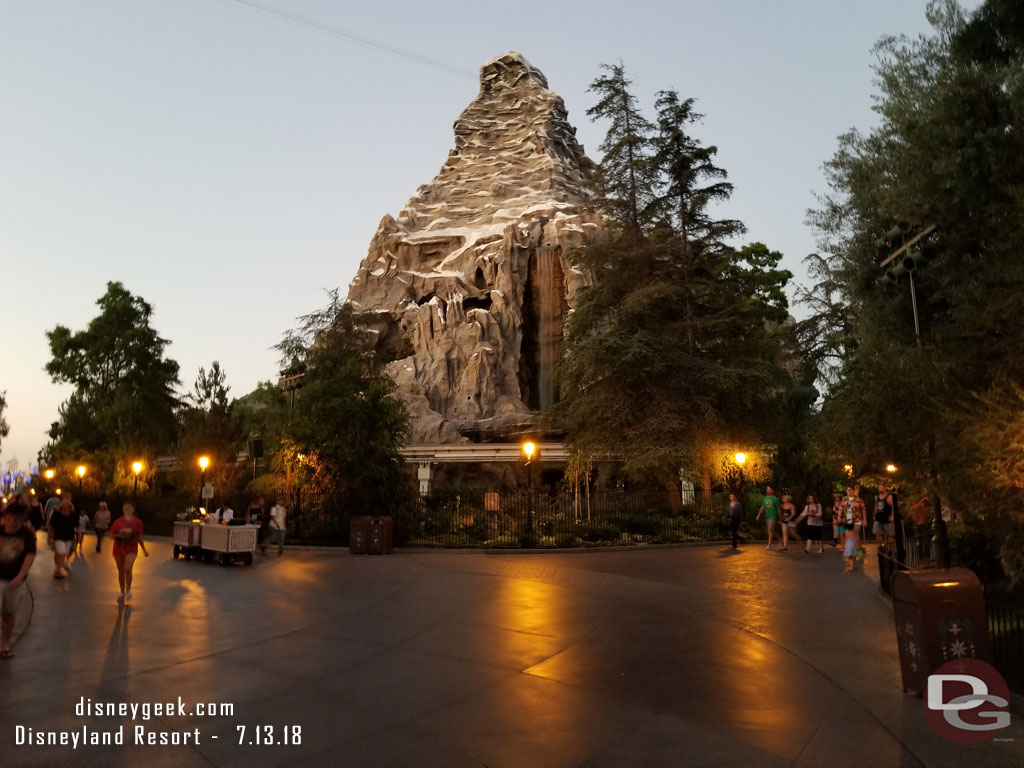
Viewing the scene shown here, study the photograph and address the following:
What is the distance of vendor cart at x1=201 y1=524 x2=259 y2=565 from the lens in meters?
17.5

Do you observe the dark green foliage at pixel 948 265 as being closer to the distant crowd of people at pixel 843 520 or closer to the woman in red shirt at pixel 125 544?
the distant crowd of people at pixel 843 520

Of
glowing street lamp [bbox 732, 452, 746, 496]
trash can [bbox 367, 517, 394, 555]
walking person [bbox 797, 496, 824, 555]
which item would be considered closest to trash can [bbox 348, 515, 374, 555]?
trash can [bbox 367, 517, 394, 555]

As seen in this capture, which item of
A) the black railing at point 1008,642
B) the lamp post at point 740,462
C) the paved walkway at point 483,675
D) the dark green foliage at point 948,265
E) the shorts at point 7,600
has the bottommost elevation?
the paved walkway at point 483,675

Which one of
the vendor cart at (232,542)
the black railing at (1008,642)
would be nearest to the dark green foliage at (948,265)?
the black railing at (1008,642)

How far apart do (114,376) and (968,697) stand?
54213mm

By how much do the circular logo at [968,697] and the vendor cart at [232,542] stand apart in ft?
50.7

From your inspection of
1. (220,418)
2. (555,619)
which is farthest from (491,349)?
(555,619)

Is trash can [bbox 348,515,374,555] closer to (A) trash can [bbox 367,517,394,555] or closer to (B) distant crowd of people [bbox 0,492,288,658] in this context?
(A) trash can [bbox 367,517,394,555]

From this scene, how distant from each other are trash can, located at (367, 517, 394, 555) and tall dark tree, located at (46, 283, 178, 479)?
3285 cm

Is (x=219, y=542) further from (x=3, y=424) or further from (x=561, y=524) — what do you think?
(x=3, y=424)

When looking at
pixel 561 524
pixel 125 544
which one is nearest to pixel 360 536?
pixel 561 524

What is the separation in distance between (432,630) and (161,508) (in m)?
33.0

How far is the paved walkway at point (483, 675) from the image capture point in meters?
5.48

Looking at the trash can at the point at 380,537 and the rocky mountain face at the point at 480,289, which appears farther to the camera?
the rocky mountain face at the point at 480,289
